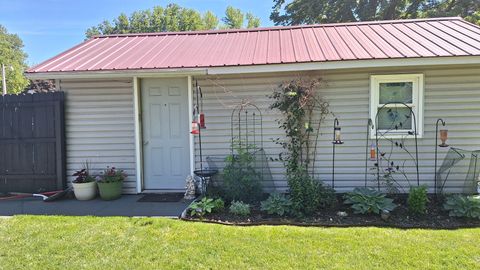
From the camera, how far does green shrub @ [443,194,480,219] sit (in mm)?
4531

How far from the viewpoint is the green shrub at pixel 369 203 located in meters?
4.76

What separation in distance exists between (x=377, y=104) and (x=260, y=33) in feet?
10.6

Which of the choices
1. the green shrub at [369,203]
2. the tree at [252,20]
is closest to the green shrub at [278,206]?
the green shrub at [369,203]

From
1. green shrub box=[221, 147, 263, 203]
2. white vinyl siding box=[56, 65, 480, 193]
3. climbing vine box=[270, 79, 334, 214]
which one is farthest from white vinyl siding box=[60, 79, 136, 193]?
climbing vine box=[270, 79, 334, 214]

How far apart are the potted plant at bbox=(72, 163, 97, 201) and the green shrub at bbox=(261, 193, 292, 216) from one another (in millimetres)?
3050

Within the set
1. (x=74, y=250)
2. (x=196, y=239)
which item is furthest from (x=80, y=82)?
(x=196, y=239)

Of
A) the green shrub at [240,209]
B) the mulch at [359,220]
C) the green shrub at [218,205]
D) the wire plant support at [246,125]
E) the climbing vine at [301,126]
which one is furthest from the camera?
the wire plant support at [246,125]

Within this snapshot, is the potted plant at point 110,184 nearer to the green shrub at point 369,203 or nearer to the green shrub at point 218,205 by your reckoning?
the green shrub at point 218,205

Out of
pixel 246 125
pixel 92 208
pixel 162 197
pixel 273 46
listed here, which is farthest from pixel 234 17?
pixel 92 208

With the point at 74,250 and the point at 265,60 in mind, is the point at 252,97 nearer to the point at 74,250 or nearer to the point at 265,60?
the point at 265,60

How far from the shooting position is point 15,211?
529 centimetres

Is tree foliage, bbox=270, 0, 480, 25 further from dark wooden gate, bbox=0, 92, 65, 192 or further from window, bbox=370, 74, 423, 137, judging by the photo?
dark wooden gate, bbox=0, 92, 65, 192

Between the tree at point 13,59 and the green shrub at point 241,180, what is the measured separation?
2903cm

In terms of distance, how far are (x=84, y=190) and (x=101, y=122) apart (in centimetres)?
123
